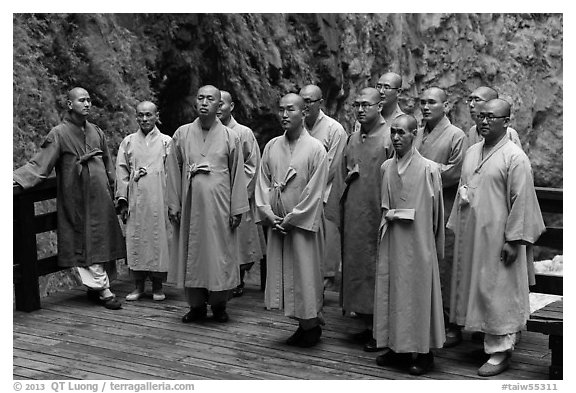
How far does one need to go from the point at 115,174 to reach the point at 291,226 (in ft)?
7.05

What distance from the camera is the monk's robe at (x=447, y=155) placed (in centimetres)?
608

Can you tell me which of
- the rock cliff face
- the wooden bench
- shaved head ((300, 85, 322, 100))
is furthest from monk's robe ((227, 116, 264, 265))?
the rock cliff face

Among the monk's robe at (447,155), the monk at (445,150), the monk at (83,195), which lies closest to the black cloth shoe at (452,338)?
the monk at (445,150)

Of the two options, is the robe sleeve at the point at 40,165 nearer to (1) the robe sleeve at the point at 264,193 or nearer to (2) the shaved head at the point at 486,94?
(1) the robe sleeve at the point at 264,193

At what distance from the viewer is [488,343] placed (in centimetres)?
550

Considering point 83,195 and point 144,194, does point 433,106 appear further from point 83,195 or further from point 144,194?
point 83,195

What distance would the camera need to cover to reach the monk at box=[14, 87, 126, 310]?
6.90 m

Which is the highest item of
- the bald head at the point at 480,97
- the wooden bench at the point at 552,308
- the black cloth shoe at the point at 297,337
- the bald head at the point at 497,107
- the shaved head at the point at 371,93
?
the shaved head at the point at 371,93

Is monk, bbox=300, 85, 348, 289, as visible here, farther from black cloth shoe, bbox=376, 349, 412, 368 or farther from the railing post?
the railing post

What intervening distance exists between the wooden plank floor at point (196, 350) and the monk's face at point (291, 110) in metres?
1.59

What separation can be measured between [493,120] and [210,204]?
2.23m

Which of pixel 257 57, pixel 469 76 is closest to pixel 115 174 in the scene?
pixel 257 57

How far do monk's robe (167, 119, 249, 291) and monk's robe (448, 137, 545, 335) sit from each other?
1894 mm

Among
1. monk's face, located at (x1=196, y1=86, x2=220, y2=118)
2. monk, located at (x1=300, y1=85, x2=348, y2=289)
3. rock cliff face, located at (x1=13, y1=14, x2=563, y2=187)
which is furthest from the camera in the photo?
rock cliff face, located at (x1=13, y1=14, x2=563, y2=187)
